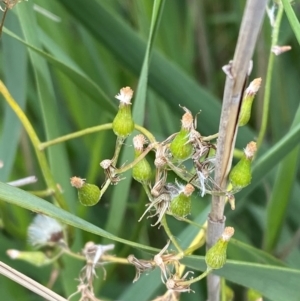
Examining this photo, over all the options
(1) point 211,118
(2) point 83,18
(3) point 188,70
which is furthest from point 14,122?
(3) point 188,70

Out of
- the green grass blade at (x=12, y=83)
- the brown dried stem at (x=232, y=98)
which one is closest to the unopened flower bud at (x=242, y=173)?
the brown dried stem at (x=232, y=98)

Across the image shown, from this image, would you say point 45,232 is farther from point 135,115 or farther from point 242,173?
point 242,173

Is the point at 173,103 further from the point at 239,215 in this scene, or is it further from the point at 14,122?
the point at 239,215

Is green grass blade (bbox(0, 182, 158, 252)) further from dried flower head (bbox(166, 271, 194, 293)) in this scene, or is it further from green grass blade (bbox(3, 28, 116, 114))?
green grass blade (bbox(3, 28, 116, 114))

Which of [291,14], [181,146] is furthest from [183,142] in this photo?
[291,14]

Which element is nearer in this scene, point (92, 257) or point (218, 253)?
point (218, 253)

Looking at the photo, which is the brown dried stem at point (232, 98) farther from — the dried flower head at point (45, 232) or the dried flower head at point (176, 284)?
the dried flower head at point (45, 232)
